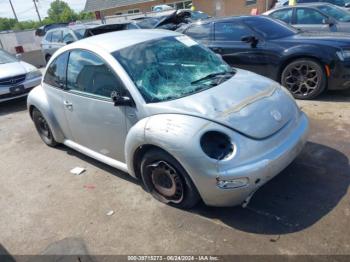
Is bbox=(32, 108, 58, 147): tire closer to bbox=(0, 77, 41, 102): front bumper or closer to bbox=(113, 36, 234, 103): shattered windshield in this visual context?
bbox=(113, 36, 234, 103): shattered windshield

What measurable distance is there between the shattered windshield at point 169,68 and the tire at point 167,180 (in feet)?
1.91

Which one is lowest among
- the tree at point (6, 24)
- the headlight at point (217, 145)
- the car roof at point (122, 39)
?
the tree at point (6, 24)

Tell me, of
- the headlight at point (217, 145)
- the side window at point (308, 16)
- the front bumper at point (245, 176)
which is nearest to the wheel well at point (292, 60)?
the front bumper at point (245, 176)

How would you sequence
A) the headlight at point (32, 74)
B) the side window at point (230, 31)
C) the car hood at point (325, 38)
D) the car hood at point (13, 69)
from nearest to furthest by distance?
the car hood at point (325, 38) < the side window at point (230, 31) < the car hood at point (13, 69) < the headlight at point (32, 74)

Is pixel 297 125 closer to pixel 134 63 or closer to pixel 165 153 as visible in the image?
pixel 165 153

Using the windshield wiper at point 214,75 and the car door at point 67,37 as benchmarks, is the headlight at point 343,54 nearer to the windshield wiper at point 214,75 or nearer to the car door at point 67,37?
the windshield wiper at point 214,75

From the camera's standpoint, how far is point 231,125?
2.70 meters

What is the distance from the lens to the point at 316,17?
8547 mm

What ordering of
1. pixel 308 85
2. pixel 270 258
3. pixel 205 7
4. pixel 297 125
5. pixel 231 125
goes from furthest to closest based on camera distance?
pixel 205 7 → pixel 308 85 → pixel 297 125 → pixel 231 125 → pixel 270 258

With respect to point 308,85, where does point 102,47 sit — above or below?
above

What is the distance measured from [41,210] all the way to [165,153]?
1688 millimetres

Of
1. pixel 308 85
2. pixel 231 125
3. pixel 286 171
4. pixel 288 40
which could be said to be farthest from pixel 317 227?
pixel 288 40

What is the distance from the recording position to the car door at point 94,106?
3.35 meters

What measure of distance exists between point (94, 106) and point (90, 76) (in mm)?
373
